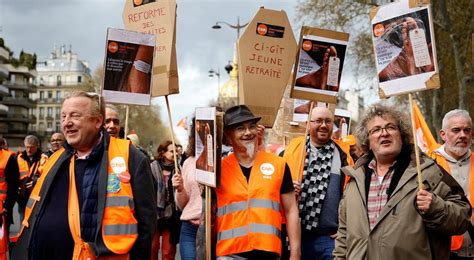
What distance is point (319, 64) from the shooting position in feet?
21.2

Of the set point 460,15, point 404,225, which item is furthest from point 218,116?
point 460,15

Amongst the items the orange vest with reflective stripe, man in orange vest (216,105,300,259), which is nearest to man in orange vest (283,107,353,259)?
man in orange vest (216,105,300,259)

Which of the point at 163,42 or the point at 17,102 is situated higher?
the point at 17,102

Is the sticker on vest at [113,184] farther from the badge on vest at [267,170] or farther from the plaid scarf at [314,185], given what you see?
the plaid scarf at [314,185]

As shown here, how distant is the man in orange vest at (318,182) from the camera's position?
19.4 feet

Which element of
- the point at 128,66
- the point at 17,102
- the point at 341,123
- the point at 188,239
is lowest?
the point at 188,239

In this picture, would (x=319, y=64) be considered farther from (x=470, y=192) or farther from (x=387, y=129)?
(x=387, y=129)

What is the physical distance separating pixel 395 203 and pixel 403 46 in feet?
3.87

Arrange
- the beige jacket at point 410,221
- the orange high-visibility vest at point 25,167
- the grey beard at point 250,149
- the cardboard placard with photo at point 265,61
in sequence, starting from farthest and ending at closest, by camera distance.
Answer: the orange high-visibility vest at point 25,167 → the cardboard placard with photo at point 265,61 → the grey beard at point 250,149 → the beige jacket at point 410,221

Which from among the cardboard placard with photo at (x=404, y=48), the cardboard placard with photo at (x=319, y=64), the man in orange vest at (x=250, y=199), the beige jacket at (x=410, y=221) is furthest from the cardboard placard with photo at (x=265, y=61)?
the beige jacket at (x=410, y=221)

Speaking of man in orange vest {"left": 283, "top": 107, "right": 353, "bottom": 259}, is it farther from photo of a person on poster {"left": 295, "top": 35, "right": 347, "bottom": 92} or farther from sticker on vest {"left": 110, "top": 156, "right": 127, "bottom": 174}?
sticker on vest {"left": 110, "top": 156, "right": 127, "bottom": 174}

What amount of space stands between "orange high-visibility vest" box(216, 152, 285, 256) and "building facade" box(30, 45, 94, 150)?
449ft

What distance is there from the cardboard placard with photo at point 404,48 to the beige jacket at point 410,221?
57cm

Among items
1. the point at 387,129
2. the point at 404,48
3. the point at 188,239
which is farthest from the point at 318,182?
the point at 404,48
